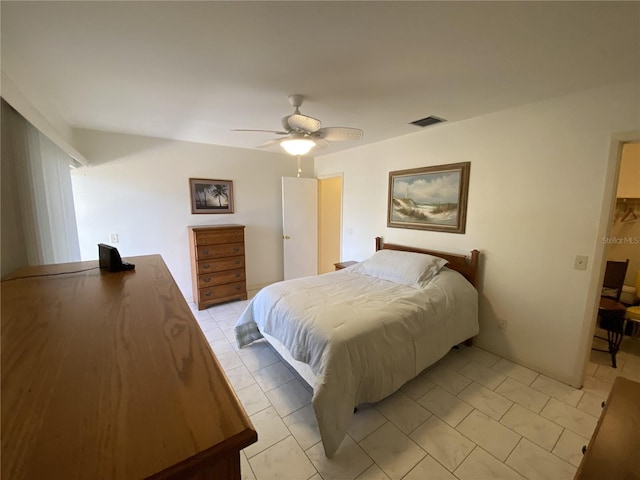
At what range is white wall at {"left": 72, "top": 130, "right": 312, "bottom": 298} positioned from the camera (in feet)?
10.2

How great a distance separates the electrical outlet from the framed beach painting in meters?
0.89

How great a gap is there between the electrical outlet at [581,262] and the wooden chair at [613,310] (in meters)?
0.81

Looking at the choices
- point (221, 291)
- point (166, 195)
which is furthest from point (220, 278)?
point (166, 195)

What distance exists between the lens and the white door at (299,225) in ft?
14.3

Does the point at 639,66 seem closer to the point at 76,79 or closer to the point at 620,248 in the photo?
the point at 620,248

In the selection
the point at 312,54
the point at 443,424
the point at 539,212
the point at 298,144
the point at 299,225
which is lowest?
the point at 443,424

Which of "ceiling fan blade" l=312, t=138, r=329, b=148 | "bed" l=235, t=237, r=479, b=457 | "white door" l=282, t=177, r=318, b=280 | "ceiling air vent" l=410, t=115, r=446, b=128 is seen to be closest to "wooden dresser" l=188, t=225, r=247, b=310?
"white door" l=282, t=177, r=318, b=280

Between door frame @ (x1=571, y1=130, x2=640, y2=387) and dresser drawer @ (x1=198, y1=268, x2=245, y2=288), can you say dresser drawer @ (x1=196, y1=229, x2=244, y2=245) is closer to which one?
dresser drawer @ (x1=198, y1=268, x2=245, y2=288)

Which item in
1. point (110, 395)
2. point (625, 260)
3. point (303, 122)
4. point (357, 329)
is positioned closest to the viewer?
point (110, 395)

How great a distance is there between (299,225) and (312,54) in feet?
10.2

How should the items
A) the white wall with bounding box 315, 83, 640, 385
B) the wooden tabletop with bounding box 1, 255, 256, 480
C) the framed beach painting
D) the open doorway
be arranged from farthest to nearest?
1. the framed beach painting
2. the open doorway
3. the white wall with bounding box 315, 83, 640, 385
4. the wooden tabletop with bounding box 1, 255, 256, 480

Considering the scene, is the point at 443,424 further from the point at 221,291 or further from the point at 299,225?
the point at 299,225

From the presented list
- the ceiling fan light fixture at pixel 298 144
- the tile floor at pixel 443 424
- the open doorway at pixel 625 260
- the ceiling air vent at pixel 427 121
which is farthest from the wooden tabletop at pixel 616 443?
the ceiling air vent at pixel 427 121

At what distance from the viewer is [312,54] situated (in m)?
1.51
